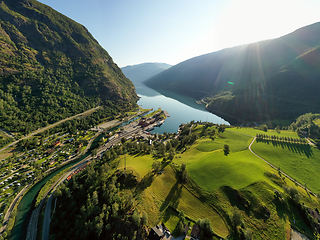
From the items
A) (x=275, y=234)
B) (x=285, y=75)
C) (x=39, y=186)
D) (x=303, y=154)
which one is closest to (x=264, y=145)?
(x=303, y=154)

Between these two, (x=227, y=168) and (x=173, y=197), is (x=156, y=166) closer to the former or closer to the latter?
(x=173, y=197)

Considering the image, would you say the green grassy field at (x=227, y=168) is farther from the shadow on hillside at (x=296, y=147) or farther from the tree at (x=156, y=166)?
the shadow on hillside at (x=296, y=147)

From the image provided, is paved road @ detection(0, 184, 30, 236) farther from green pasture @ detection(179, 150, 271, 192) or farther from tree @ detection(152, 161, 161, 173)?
green pasture @ detection(179, 150, 271, 192)

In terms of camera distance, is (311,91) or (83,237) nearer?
(83,237)

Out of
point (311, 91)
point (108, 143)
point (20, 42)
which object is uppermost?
point (20, 42)

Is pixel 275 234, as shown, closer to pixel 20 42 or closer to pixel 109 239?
pixel 109 239

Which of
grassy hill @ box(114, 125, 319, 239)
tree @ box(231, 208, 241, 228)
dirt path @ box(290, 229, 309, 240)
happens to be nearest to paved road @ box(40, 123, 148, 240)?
grassy hill @ box(114, 125, 319, 239)
